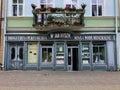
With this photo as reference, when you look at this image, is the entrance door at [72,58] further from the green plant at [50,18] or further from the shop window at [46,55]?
the green plant at [50,18]

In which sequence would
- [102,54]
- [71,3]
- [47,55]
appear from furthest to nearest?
[71,3], [47,55], [102,54]

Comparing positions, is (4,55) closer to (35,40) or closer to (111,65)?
(35,40)

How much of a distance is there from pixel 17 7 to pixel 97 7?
7050mm

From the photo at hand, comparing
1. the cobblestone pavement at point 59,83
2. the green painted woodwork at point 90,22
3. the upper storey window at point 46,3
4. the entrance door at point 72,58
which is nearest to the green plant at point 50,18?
the upper storey window at point 46,3

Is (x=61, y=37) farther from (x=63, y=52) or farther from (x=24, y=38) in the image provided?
(x=24, y=38)

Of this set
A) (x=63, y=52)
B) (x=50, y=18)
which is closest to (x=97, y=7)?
(x=50, y=18)

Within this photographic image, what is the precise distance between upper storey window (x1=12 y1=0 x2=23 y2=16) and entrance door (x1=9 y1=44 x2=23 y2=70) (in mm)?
2817

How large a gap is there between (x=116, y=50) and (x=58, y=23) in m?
5.41

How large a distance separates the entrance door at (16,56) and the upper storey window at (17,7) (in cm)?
282

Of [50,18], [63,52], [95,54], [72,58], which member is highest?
[50,18]

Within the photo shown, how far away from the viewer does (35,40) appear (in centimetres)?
2481

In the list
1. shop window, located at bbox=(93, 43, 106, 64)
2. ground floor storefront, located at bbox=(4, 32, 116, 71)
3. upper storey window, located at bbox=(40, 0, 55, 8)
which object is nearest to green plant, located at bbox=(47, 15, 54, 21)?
ground floor storefront, located at bbox=(4, 32, 116, 71)

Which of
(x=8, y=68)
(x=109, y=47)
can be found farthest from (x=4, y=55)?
(x=109, y=47)

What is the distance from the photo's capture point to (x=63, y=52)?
2491 centimetres
